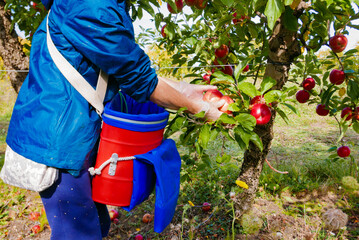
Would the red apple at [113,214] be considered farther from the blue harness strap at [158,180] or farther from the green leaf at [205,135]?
the green leaf at [205,135]

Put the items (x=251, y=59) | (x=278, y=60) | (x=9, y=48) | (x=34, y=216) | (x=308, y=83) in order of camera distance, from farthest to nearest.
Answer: (x=9, y=48) < (x=34, y=216) < (x=308, y=83) < (x=278, y=60) < (x=251, y=59)

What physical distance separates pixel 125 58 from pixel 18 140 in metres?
0.49

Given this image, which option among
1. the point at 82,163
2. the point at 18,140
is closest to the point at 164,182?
the point at 82,163

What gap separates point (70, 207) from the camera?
102 cm

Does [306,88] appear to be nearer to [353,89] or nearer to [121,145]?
[353,89]

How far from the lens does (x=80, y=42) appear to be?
2.85ft

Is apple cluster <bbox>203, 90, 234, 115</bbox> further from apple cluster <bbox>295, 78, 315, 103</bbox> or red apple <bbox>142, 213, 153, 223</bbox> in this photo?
red apple <bbox>142, 213, 153, 223</bbox>

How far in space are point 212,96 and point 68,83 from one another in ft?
1.97

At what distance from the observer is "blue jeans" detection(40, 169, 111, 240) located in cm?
100

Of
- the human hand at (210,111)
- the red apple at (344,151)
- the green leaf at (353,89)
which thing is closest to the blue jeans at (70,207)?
the human hand at (210,111)

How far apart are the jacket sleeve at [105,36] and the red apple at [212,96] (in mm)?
354

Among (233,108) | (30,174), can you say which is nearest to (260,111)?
(233,108)

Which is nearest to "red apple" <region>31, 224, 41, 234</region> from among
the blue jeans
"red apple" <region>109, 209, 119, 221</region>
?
"red apple" <region>109, 209, 119, 221</region>

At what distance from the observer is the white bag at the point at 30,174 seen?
0.92 metres
